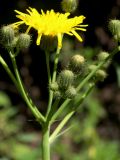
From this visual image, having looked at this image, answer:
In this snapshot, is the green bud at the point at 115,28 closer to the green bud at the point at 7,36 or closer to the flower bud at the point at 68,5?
the flower bud at the point at 68,5

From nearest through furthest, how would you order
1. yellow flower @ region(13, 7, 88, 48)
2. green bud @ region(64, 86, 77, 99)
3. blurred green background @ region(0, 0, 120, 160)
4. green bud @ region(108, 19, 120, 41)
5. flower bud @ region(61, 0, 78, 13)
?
green bud @ region(64, 86, 77, 99) → yellow flower @ region(13, 7, 88, 48) → green bud @ region(108, 19, 120, 41) → flower bud @ region(61, 0, 78, 13) → blurred green background @ region(0, 0, 120, 160)

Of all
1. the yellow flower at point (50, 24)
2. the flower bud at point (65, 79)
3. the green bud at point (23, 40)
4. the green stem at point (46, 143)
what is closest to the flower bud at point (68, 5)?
the yellow flower at point (50, 24)

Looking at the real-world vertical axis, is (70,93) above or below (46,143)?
above

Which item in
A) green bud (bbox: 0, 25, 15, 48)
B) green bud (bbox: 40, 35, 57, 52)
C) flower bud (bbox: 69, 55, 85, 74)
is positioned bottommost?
flower bud (bbox: 69, 55, 85, 74)

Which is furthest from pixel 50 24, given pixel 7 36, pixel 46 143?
pixel 46 143

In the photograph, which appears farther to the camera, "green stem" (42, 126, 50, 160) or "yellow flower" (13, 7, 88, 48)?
"yellow flower" (13, 7, 88, 48)

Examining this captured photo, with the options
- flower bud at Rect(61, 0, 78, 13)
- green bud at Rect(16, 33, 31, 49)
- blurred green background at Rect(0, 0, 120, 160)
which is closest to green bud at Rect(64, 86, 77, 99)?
green bud at Rect(16, 33, 31, 49)

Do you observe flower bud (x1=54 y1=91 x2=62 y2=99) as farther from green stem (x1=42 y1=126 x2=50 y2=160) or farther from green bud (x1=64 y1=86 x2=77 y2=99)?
green stem (x1=42 y1=126 x2=50 y2=160)

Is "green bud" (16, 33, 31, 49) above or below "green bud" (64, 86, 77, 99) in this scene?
above

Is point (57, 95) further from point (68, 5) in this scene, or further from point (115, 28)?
point (68, 5)
